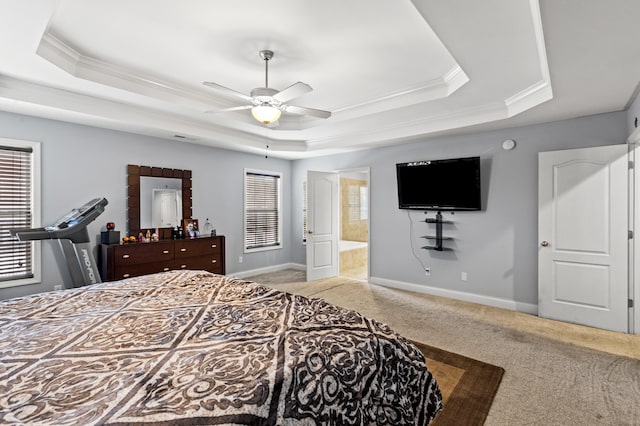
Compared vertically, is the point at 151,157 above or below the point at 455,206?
above

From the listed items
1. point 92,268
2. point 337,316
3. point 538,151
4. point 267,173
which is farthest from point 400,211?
point 92,268

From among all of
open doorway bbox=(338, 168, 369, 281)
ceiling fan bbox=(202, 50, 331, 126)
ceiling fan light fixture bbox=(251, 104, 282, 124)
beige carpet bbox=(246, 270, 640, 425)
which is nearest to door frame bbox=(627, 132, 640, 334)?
beige carpet bbox=(246, 270, 640, 425)

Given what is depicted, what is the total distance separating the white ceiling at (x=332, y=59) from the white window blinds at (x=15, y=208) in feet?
1.80

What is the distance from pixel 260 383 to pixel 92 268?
323 centimetres

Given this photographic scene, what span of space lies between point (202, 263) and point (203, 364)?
3.96 metres

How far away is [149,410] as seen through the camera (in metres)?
1.00

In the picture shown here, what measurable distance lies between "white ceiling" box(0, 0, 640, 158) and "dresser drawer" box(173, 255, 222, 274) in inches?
72.1

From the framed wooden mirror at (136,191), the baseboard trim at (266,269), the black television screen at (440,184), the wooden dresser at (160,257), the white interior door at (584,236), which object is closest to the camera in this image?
the white interior door at (584,236)

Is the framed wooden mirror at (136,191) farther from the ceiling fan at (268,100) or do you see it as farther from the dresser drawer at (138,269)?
the ceiling fan at (268,100)

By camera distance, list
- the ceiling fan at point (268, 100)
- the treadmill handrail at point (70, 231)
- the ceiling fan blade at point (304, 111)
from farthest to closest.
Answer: the treadmill handrail at point (70, 231), the ceiling fan blade at point (304, 111), the ceiling fan at point (268, 100)

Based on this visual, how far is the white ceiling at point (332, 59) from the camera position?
6.89 ft

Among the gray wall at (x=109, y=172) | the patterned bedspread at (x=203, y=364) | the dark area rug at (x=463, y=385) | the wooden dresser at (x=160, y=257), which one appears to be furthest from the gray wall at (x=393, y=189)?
the patterned bedspread at (x=203, y=364)

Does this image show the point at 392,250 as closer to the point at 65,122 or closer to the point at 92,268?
the point at 92,268

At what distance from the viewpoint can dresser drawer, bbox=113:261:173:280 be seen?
162 inches
